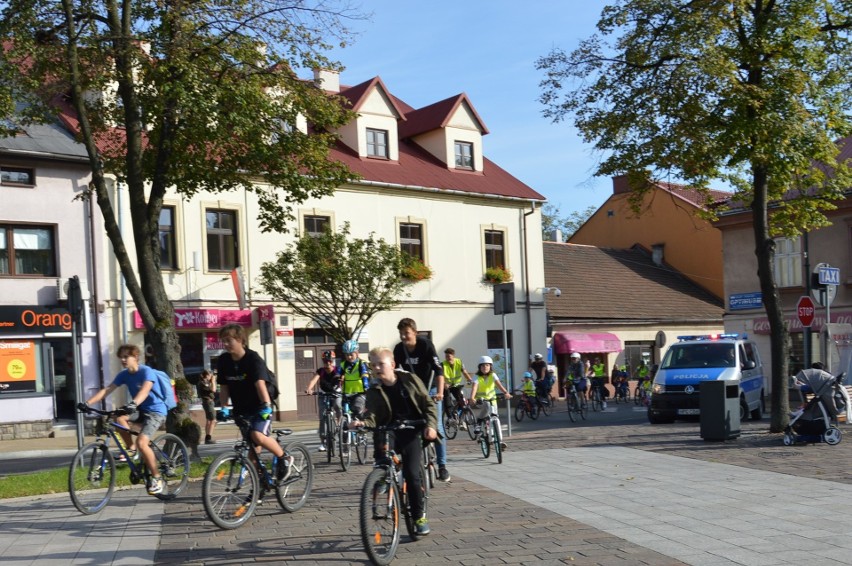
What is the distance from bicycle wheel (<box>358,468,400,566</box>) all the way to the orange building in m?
38.5

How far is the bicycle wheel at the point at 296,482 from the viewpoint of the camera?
989 centimetres

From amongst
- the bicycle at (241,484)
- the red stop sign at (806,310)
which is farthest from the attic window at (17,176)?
the red stop sign at (806,310)

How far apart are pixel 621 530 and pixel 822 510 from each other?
217 centimetres

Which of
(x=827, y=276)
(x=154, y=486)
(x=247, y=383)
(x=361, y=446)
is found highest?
A: (x=827, y=276)

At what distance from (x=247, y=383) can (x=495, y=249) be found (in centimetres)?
2674

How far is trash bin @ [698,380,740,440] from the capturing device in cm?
1670

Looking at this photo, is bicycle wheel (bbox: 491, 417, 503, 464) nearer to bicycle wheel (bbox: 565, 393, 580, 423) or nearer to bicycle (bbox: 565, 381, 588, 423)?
bicycle (bbox: 565, 381, 588, 423)

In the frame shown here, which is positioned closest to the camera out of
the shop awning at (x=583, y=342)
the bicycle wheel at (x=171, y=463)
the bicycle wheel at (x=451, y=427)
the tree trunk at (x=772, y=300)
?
the bicycle wheel at (x=171, y=463)

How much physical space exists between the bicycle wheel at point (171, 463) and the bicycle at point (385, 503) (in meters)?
3.98

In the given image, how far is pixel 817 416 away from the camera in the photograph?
1585 centimetres

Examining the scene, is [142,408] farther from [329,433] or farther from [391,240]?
[391,240]

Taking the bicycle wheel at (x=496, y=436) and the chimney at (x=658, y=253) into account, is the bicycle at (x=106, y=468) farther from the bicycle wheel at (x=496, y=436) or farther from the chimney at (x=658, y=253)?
the chimney at (x=658, y=253)

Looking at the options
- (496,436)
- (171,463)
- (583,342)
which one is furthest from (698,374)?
(583,342)

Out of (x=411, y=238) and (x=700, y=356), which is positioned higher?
(x=411, y=238)
